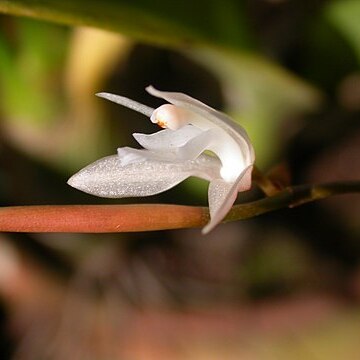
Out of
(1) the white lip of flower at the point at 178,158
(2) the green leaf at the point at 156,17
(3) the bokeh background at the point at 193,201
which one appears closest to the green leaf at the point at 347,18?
(3) the bokeh background at the point at 193,201

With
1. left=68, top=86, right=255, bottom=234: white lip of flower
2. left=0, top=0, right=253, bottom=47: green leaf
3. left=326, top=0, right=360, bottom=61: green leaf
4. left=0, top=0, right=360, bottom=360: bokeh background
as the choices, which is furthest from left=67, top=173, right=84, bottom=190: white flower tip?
left=326, top=0, right=360, bottom=61: green leaf

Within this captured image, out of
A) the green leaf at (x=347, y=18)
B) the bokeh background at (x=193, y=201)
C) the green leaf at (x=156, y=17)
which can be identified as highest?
the green leaf at (x=347, y=18)

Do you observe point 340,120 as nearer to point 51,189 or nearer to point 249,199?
point 249,199

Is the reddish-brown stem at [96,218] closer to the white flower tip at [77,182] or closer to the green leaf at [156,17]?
the white flower tip at [77,182]

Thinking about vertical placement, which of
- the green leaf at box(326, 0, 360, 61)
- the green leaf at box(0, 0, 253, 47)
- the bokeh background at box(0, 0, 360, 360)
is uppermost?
the green leaf at box(326, 0, 360, 61)

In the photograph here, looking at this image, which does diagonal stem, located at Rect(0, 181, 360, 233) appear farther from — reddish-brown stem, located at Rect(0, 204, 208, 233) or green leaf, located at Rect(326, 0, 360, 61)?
green leaf, located at Rect(326, 0, 360, 61)

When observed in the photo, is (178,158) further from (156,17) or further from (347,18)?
(347,18)

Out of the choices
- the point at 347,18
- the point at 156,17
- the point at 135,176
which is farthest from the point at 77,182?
the point at 347,18

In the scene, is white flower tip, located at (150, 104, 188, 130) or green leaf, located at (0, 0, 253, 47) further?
green leaf, located at (0, 0, 253, 47)
